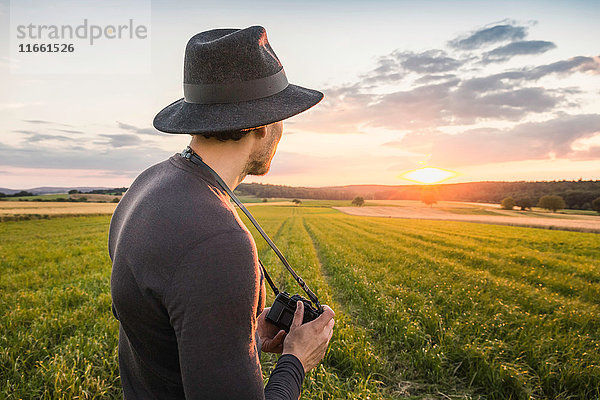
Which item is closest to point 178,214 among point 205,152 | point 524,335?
point 205,152

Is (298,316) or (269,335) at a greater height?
(298,316)

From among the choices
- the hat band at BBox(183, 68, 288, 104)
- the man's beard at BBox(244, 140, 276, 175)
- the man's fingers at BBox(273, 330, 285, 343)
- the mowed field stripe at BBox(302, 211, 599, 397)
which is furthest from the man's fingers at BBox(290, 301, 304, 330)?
the mowed field stripe at BBox(302, 211, 599, 397)

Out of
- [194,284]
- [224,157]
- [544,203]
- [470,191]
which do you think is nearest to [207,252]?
[194,284]

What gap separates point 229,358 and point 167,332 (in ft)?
1.09

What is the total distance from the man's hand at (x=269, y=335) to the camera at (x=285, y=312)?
5.0 inches

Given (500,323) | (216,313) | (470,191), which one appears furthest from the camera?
(470,191)

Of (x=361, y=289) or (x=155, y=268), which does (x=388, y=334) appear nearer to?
(x=361, y=289)

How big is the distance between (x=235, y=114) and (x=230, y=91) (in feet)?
0.41

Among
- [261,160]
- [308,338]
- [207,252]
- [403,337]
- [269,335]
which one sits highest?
[261,160]

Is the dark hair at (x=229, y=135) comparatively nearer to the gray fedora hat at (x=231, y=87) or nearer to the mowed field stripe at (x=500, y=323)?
the gray fedora hat at (x=231, y=87)

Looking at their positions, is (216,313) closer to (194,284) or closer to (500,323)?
(194,284)

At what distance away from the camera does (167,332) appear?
4.26 feet

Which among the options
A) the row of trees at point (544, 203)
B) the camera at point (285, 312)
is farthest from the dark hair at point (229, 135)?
the row of trees at point (544, 203)

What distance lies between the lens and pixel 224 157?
1533 mm
